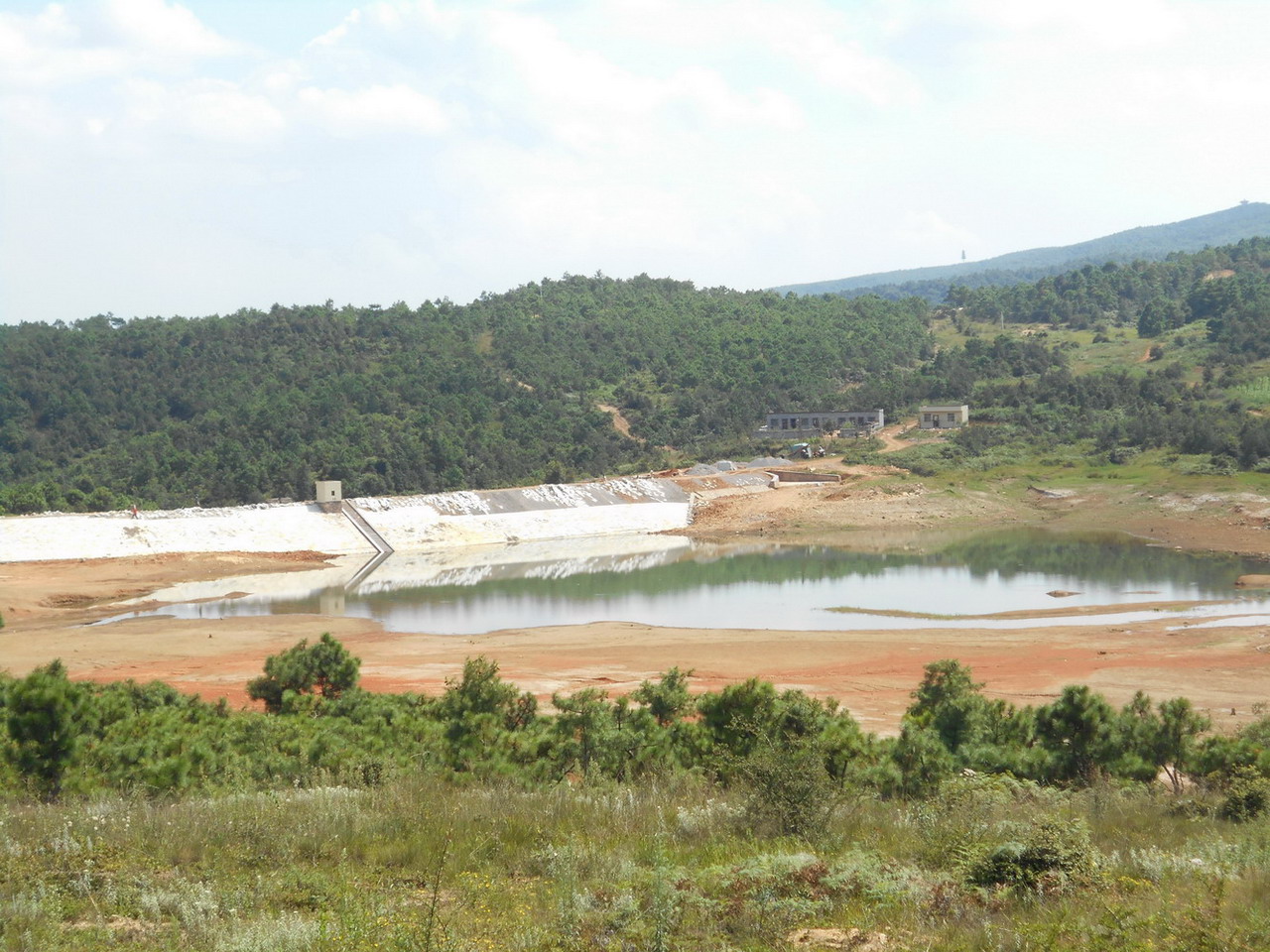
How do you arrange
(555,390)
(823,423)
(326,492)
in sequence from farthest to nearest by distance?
1. (555,390)
2. (823,423)
3. (326,492)

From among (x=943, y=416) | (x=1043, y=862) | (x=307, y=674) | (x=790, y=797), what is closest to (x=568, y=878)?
(x=790, y=797)

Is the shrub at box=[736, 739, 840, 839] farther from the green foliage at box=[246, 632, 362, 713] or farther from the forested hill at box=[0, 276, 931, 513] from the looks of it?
the forested hill at box=[0, 276, 931, 513]

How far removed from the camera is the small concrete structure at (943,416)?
81.6 m

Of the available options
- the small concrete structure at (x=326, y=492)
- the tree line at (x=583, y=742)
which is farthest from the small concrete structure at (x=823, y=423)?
the tree line at (x=583, y=742)

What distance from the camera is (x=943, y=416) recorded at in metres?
82.1

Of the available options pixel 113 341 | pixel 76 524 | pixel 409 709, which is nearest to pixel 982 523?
pixel 76 524

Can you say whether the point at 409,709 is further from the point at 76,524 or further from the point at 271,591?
the point at 76,524

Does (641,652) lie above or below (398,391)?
below

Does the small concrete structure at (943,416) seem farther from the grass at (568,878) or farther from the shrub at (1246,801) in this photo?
the grass at (568,878)

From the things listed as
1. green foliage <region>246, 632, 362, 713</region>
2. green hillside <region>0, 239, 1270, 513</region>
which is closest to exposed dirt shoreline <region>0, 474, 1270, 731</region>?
green foliage <region>246, 632, 362, 713</region>

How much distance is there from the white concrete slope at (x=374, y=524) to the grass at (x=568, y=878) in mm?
41626

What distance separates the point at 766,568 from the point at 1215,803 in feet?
116

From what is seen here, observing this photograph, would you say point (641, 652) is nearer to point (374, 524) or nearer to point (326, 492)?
point (374, 524)

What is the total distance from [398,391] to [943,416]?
126 feet
